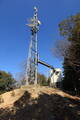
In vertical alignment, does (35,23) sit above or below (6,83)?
above

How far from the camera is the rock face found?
16875 millimetres

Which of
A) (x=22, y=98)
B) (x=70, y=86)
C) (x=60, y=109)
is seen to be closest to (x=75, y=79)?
(x=70, y=86)

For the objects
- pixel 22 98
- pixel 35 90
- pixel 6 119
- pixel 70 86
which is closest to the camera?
pixel 6 119

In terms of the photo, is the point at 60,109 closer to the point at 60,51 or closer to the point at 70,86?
the point at 60,51

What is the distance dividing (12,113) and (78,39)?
921 centimetres

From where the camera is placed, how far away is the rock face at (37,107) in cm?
1688

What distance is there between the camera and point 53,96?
73.7 ft

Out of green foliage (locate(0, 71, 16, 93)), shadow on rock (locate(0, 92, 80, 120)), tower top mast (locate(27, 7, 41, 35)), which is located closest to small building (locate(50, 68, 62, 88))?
green foliage (locate(0, 71, 16, 93))

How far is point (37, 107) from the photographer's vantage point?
19.0 metres

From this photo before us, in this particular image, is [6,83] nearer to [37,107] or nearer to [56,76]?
[56,76]

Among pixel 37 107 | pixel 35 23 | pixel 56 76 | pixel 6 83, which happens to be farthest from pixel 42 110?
pixel 56 76

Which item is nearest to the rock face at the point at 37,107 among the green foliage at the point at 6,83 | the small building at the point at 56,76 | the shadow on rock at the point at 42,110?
the shadow on rock at the point at 42,110

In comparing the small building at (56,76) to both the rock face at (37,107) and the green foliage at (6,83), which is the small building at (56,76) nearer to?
the green foliage at (6,83)

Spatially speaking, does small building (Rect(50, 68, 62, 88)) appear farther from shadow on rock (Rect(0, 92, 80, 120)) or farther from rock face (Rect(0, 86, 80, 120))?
shadow on rock (Rect(0, 92, 80, 120))
